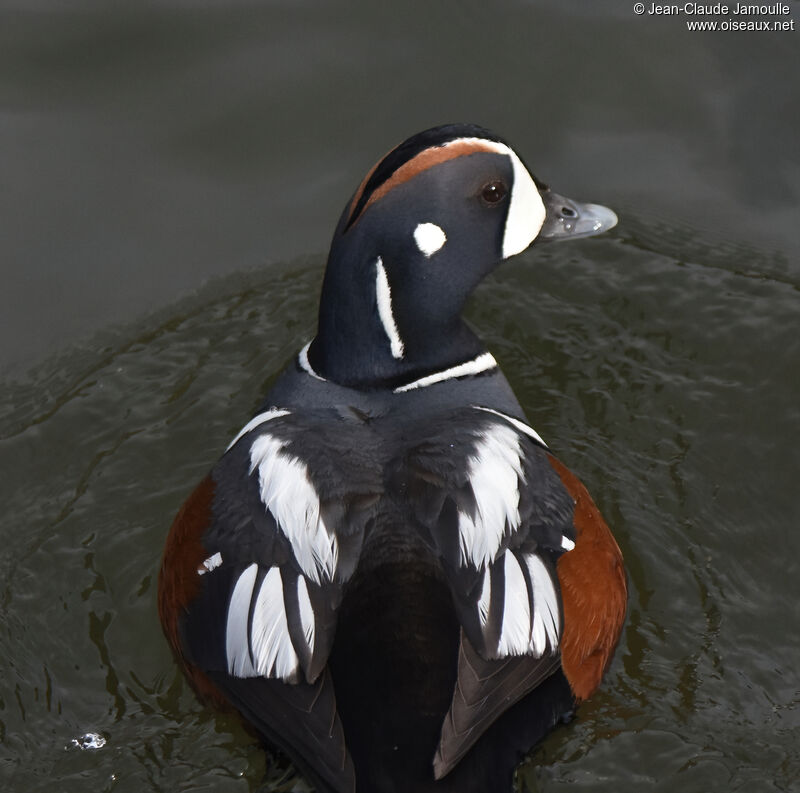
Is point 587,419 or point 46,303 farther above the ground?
point 46,303

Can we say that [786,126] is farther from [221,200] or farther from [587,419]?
[221,200]

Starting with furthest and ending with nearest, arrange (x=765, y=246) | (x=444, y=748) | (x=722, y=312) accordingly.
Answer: (x=765, y=246) → (x=722, y=312) → (x=444, y=748)

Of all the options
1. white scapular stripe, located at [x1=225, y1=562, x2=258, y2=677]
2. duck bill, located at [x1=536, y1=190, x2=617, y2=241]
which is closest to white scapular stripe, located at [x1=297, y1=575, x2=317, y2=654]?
white scapular stripe, located at [x1=225, y1=562, x2=258, y2=677]

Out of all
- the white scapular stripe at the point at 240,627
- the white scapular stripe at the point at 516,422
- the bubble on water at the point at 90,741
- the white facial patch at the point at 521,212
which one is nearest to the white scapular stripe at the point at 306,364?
the white scapular stripe at the point at 516,422

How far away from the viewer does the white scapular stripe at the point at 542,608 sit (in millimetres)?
4074

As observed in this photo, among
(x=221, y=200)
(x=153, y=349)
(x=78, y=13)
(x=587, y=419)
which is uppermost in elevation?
(x=78, y=13)

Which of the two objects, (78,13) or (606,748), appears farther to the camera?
(78,13)

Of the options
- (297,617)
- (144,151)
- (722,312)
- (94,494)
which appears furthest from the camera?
(144,151)

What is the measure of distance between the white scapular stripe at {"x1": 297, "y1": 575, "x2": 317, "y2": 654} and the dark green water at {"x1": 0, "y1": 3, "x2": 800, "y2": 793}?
0.68 metres

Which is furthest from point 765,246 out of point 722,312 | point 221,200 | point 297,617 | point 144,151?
point 297,617

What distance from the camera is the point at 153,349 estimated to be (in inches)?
258

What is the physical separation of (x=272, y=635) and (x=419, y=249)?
5.67ft

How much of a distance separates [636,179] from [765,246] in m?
0.90

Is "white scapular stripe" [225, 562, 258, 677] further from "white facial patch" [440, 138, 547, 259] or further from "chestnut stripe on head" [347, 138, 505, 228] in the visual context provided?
"white facial patch" [440, 138, 547, 259]
